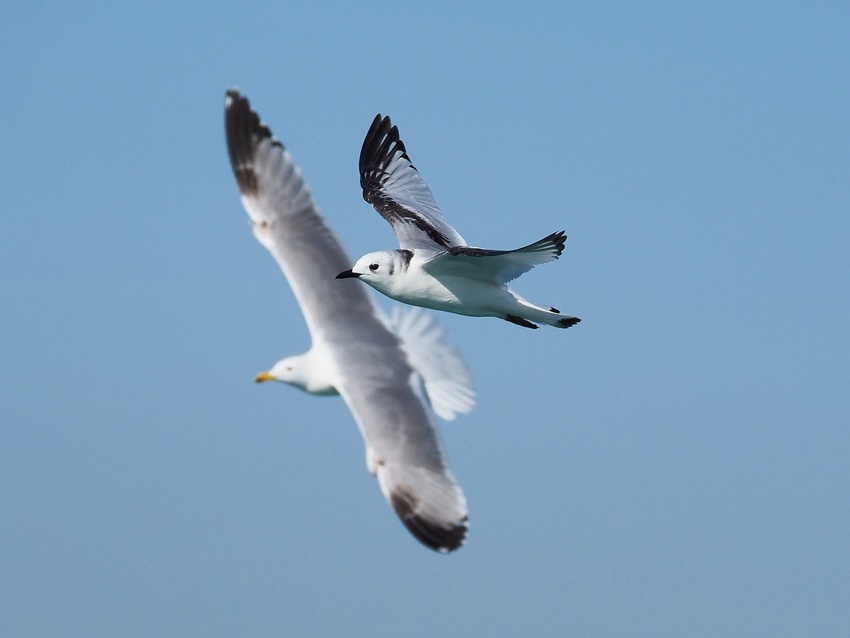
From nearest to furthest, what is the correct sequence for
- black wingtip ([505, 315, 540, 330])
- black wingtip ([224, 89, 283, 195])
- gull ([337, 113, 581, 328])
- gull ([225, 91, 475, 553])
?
1. gull ([225, 91, 475, 553])
2. gull ([337, 113, 581, 328])
3. black wingtip ([505, 315, 540, 330])
4. black wingtip ([224, 89, 283, 195])

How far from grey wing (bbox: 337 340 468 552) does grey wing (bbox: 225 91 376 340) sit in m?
1.11

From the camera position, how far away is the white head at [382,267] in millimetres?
12836

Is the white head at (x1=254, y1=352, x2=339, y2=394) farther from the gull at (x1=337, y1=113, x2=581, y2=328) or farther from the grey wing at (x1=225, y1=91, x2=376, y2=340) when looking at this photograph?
the gull at (x1=337, y1=113, x2=581, y2=328)

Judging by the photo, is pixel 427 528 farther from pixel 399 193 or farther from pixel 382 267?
pixel 399 193

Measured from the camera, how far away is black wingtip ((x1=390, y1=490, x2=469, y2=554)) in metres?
11.1

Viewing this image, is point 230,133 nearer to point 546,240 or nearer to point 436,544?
point 546,240

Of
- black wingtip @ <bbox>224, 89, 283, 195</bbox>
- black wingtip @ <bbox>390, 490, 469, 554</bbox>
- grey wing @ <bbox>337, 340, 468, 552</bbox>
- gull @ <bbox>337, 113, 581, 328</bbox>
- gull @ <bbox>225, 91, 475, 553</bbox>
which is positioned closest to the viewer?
black wingtip @ <bbox>390, 490, 469, 554</bbox>

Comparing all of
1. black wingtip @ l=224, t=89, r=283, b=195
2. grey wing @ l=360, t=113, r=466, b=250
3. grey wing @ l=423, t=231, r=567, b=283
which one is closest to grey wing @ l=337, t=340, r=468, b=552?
grey wing @ l=423, t=231, r=567, b=283

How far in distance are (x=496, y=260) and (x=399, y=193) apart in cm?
375

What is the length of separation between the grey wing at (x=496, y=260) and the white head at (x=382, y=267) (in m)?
0.27

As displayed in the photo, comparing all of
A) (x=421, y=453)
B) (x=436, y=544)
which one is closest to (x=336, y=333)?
(x=421, y=453)

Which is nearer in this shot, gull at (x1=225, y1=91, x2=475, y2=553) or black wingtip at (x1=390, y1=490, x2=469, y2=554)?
black wingtip at (x1=390, y1=490, x2=469, y2=554)

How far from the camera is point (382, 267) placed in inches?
505

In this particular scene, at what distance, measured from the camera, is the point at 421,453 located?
11.6 m
